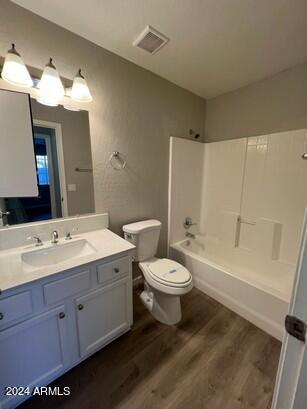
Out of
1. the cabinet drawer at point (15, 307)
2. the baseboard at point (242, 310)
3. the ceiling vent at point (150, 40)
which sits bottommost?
the baseboard at point (242, 310)

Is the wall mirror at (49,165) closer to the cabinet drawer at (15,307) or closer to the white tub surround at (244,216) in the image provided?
the cabinet drawer at (15,307)

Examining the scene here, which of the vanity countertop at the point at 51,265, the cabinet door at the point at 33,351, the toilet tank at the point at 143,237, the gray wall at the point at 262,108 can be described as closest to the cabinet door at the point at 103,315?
the cabinet door at the point at 33,351

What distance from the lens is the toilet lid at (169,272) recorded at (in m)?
1.56

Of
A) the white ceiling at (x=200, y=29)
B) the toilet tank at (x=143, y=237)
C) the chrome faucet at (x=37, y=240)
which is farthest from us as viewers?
the toilet tank at (x=143, y=237)

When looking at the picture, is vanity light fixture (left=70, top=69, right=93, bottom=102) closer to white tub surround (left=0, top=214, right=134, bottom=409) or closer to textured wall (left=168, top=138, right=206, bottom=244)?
white tub surround (left=0, top=214, right=134, bottom=409)

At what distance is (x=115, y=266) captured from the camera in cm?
131

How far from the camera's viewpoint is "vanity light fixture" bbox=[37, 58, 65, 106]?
124 centimetres

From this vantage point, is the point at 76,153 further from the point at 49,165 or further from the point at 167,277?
the point at 167,277

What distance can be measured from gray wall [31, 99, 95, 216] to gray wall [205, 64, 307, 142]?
5.74 ft

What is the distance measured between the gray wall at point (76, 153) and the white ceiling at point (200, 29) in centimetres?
61

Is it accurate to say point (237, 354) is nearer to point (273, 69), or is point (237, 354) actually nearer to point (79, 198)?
point (79, 198)

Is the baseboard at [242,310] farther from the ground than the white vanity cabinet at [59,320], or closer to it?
closer to it

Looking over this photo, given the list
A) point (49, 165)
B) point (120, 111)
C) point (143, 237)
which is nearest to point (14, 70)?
point (49, 165)

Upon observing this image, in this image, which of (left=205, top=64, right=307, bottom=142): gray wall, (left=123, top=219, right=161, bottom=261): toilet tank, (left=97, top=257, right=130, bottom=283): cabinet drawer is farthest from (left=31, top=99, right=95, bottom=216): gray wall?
(left=205, top=64, right=307, bottom=142): gray wall
